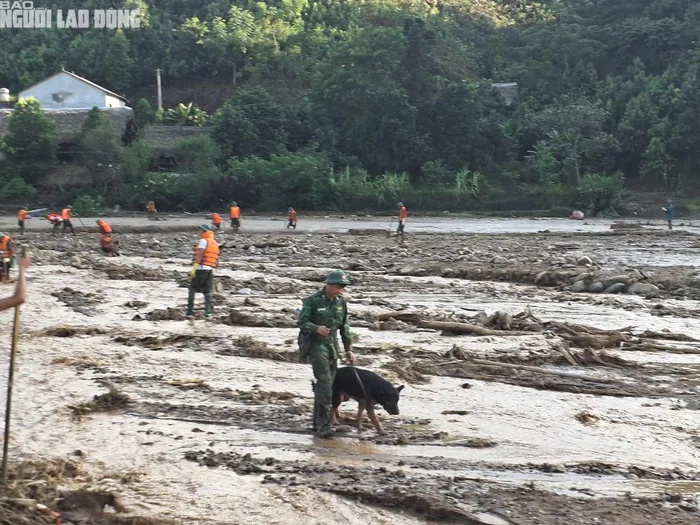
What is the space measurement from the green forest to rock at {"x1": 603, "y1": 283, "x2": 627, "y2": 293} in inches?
1227

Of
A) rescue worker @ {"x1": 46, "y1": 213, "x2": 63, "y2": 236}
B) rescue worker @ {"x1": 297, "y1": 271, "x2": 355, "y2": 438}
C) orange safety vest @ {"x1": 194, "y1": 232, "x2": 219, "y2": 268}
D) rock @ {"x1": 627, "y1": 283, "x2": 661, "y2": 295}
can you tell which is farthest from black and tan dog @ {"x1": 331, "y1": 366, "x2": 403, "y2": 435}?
rescue worker @ {"x1": 46, "y1": 213, "x2": 63, "y2": 236}

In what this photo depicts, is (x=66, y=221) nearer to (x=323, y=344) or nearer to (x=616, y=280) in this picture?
(x=616, y=280)

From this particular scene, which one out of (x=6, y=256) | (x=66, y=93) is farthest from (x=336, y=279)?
(x=66, y=93)

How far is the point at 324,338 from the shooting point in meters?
8.70

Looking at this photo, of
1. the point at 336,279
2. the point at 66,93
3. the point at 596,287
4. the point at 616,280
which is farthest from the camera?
the point at 66,93

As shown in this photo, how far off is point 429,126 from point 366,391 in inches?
1872

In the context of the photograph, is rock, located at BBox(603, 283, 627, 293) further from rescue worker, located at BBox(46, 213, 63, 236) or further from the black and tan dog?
rescue worker, located at BBox(46, 213, 63, 236)

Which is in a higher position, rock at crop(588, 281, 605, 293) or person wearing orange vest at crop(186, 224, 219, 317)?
person wearing orange vest at crop(186, 224, 219, 317)

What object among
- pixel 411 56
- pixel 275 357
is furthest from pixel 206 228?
pixel 411 56

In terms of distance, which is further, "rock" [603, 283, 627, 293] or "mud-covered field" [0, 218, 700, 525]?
"rock" [603, 283, 627, 293]

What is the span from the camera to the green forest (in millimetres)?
50031

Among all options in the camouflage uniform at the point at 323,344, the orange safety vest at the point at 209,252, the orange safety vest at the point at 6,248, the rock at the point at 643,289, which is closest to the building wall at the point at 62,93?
the orange safety vest at the point at 6,248

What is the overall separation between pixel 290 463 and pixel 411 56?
49.6 metres

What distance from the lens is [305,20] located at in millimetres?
72625
